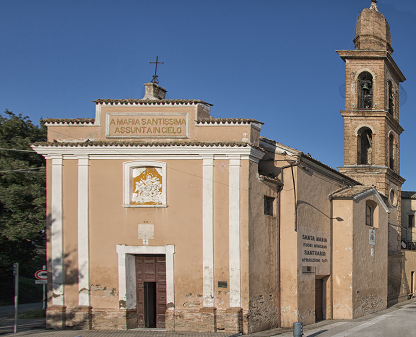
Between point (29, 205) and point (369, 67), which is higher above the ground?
point (369, 67)

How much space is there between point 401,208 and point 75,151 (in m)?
28.9

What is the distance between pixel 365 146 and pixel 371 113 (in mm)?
2526

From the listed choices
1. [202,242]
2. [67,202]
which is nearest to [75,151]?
[67,202]

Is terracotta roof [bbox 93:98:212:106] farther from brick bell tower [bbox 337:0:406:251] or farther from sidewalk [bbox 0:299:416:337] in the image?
brick bell tower [bbox 337:0:406:251]

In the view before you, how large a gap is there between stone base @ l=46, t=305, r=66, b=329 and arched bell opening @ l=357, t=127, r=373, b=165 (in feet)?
75.1

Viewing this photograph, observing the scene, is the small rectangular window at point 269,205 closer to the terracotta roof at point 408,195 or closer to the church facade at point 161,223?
the church facade at point 161,223

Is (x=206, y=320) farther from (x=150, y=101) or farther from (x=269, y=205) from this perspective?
(x=150, y=101)

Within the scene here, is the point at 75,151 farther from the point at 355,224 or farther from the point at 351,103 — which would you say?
the point at 351,103

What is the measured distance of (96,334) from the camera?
15.5 meters

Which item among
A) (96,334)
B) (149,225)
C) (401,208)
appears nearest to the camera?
(96,334)

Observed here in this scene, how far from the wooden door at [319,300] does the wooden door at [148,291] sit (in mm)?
7047

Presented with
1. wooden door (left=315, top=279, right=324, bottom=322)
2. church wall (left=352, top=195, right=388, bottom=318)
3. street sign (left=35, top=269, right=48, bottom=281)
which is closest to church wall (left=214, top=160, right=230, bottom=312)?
street sign (left=35, top=269, right=48, bottom=281)

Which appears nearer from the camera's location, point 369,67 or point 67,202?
point 67,202

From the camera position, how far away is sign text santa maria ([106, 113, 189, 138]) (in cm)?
1680
